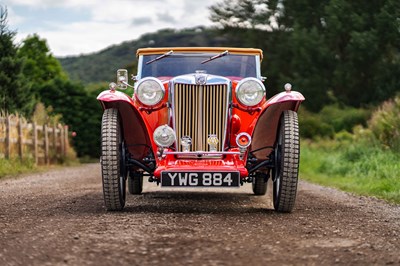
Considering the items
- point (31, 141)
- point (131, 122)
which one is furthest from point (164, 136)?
point (31, 141)

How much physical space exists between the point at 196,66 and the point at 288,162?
2.31 metres

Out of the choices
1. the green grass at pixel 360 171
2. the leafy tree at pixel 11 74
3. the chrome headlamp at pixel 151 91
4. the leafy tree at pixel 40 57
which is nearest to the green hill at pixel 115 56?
the leafy tree at pixel 40 57

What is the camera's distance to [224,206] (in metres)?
7.91

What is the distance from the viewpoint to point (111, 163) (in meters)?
6.90

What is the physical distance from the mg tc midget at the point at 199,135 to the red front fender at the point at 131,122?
0.01 meters

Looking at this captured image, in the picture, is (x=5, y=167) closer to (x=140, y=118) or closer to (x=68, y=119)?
(x=140, y=118)

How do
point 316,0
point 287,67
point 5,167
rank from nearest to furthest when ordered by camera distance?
1. point 5,167
2. point 316,0
3. point 287,67

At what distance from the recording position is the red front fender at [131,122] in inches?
277

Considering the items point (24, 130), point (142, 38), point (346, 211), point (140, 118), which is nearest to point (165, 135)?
point (140, 118)

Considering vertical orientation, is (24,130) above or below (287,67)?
below

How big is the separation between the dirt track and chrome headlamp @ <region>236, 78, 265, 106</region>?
1.17m

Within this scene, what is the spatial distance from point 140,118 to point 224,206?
4.87 feet

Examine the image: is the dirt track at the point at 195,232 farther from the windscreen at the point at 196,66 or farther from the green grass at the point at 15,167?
the green grass at the point at 15,167

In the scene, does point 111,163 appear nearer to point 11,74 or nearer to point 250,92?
point 250,92
